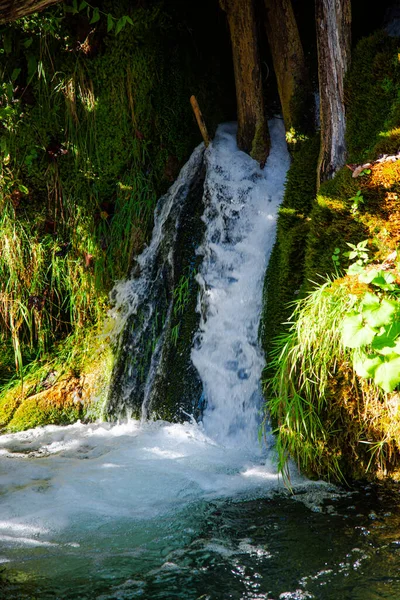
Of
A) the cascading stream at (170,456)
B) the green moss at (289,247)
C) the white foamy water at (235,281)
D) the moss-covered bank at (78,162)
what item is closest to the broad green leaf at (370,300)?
the green moss at (289,247)

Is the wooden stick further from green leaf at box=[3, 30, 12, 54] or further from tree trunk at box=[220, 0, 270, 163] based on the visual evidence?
green leaf at box=[3, 30, 12, 54]

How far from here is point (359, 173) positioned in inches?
154

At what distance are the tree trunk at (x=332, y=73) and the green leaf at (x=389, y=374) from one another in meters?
1.79

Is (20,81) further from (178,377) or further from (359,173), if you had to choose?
(359,173)

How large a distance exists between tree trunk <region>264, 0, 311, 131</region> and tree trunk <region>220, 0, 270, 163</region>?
0.60ft

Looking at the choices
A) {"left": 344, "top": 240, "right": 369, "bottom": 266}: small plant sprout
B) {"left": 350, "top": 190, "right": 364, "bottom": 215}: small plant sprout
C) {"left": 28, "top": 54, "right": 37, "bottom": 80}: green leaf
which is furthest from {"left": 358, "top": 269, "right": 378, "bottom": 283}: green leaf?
{"left": 28, "top": 54, "right": 37, "bottom": 80}: green leaf

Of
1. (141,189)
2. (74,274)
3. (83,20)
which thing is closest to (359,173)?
(141,189)

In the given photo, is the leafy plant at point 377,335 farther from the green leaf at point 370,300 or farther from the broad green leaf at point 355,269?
the broad green leaf at point 355,269

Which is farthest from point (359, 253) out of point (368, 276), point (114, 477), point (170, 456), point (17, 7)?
point (17, 7)

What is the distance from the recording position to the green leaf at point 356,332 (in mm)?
3285

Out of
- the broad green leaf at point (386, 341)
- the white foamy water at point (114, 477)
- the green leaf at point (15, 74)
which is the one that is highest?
the green leaf at point (15, 74)

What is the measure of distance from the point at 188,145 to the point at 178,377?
7.65 feet

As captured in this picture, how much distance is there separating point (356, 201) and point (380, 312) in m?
0.87

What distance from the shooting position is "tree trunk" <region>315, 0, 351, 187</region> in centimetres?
458
